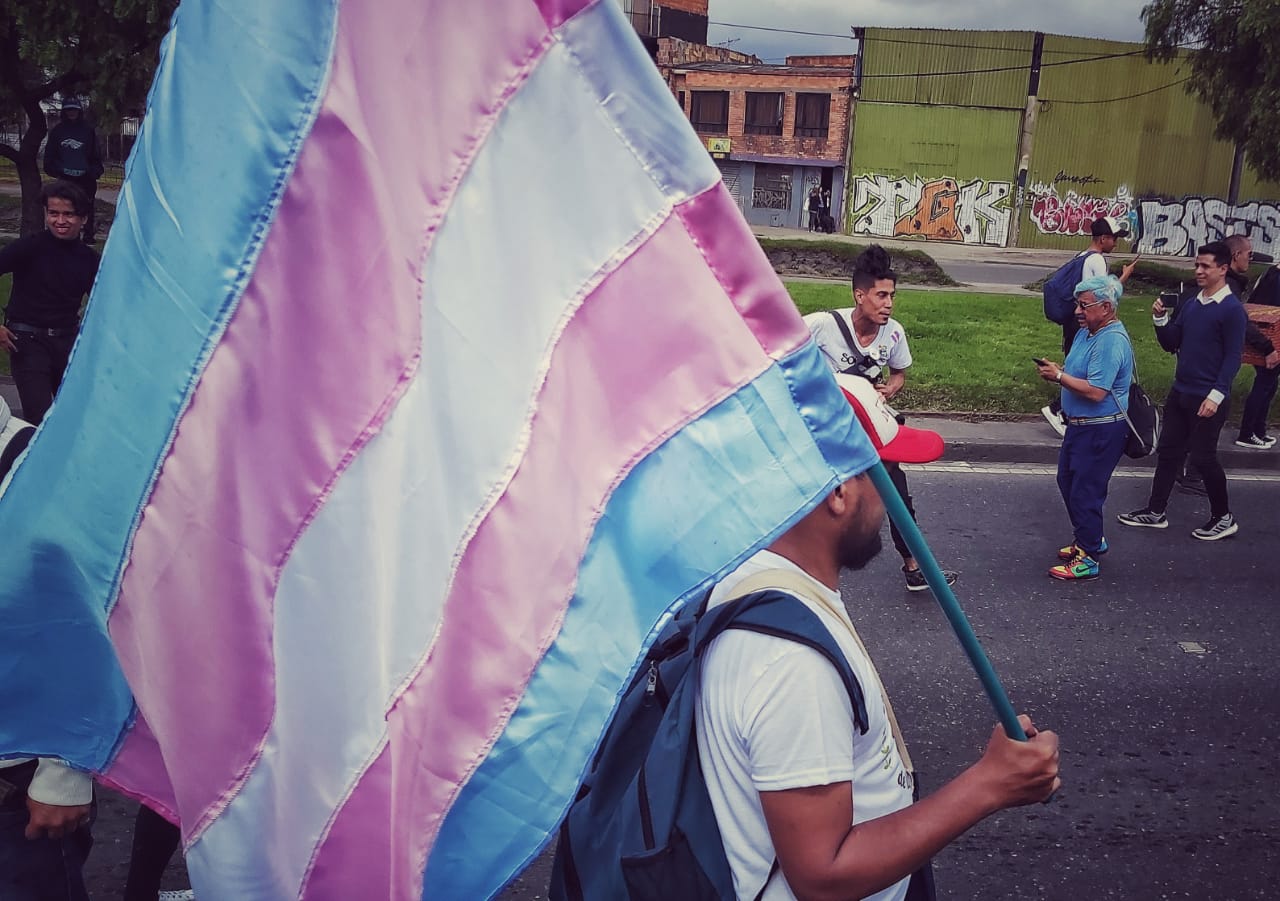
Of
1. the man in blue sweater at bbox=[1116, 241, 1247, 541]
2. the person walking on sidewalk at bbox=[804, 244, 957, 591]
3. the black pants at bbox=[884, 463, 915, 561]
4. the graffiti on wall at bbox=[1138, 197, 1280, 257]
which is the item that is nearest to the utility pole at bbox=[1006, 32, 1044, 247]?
the graffiti on wall at bbox=[1138, 197, 1280, 257]

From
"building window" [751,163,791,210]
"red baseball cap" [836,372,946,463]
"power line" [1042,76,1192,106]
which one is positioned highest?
"power line" [1042,76,1192,106]

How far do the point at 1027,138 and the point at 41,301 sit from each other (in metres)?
37.9

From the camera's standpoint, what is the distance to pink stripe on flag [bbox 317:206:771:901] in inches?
63.7

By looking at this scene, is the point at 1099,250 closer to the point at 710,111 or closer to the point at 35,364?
the point at 35,364

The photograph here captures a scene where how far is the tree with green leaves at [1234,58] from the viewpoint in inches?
714

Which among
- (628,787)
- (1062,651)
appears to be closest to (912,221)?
(1062,651)

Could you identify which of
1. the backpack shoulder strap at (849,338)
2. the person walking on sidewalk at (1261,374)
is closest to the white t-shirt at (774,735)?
the backpack shoulder strap at (849,338)

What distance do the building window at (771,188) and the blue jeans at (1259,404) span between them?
3495cm

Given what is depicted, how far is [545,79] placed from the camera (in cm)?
157

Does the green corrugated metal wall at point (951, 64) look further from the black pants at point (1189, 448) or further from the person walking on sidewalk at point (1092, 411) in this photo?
the person walking on sidewalk at point (1092, 411)

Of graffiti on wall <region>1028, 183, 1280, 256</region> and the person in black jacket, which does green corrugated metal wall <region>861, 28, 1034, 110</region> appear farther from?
the person in black jacket

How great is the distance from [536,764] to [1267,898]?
3.19 meters

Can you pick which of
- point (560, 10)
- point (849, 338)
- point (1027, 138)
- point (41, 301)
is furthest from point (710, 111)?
point (560, 10)

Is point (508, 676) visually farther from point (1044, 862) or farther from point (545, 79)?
point (1044, 862)
